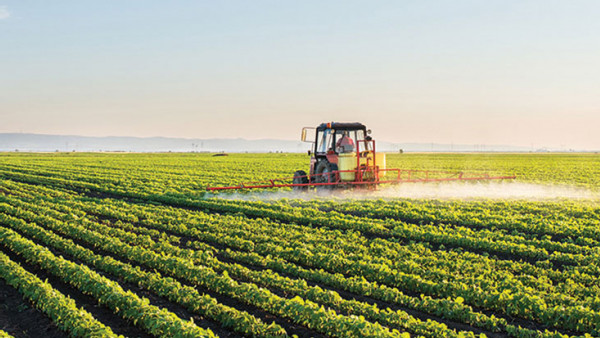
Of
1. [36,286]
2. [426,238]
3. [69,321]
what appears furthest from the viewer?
[426,238]

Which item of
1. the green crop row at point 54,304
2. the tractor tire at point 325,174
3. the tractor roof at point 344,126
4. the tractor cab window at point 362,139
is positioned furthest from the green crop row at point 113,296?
the tractor cab window at point 362,139

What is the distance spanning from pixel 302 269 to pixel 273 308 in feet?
5.97

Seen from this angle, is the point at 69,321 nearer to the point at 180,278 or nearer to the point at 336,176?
the point at 180,278

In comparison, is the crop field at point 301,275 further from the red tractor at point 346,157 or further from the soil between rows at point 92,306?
the red tractor at point 346,157

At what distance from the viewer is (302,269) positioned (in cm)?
873

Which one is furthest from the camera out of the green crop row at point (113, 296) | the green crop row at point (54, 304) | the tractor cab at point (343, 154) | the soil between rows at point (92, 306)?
→ the tractor cab at point (343, 154)

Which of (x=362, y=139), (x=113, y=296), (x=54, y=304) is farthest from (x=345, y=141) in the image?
(x=54, y=304)

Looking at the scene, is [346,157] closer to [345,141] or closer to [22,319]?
[345,141]

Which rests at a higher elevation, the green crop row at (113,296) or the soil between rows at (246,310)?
the green crop row at (113,296)

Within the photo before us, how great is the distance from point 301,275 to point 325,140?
1085cm

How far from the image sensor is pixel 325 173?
722 inches

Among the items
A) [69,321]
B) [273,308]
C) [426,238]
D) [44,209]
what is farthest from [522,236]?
[44,209]

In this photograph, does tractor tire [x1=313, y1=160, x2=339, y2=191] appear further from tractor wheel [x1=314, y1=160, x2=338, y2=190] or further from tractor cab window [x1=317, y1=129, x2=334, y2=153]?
tractor cab window [x1=317, y1=129, x2=334, y2=153]

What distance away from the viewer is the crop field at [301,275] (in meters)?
6.50
